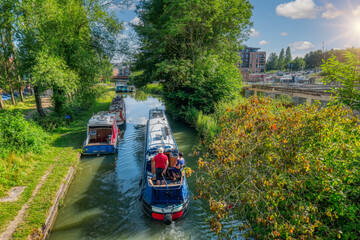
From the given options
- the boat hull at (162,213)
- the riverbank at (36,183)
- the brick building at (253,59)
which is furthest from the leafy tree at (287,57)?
the boat hull at (162,213)

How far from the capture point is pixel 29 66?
16.8m

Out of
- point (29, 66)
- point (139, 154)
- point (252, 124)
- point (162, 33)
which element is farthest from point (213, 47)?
point (252, 124)

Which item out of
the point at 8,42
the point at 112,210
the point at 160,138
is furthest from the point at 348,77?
the point at 8,42

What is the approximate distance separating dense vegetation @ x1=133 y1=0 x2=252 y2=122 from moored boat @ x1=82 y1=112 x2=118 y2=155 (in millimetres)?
8822

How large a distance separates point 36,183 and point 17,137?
417 cm

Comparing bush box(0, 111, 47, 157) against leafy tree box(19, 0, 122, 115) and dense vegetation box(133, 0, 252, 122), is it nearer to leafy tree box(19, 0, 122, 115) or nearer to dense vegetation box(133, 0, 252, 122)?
leafy tree box(19, 0, 122, 115)

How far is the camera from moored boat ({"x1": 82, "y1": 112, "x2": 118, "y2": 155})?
14.9 metres

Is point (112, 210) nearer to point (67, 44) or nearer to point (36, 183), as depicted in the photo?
point (36, 183)

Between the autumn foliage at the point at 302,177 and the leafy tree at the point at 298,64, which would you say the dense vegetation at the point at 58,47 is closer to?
the autumn foliage at the point at 302,177

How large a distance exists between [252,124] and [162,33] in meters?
19.2

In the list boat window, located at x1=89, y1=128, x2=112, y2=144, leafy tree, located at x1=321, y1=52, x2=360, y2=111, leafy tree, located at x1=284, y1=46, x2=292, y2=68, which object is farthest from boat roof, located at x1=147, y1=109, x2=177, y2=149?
leafy tree, located at x1=284, y1=46, x2=292, y2=68

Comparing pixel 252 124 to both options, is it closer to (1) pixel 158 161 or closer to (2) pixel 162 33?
(1) pixel 158 161

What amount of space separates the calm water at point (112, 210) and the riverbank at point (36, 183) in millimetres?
791

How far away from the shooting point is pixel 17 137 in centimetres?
1243
